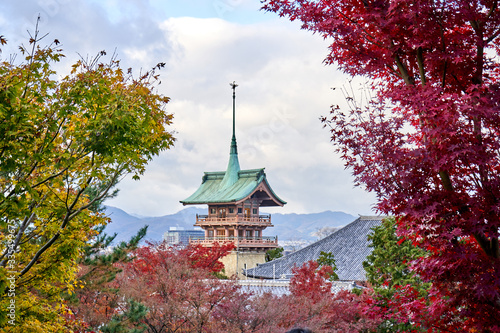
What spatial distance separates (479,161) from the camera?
4668 millimetres

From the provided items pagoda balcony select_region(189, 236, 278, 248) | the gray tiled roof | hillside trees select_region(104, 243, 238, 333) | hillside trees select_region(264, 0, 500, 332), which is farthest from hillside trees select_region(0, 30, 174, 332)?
pagoda balcony select_region(189, 236, 278, 248)

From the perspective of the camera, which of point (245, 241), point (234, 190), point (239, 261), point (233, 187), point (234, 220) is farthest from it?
point (233, 187)

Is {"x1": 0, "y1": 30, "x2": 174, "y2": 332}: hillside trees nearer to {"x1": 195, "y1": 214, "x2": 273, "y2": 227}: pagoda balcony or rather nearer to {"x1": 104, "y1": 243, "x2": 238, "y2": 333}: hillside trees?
{"x1": 104, "y1": 243, "x2": 238, "y2": 333}: hillside trees

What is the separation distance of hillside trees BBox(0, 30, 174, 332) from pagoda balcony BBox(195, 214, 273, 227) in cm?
3181

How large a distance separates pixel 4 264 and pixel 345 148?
13.3 ft

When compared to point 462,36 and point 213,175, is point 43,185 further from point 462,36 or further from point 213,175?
point 213,175

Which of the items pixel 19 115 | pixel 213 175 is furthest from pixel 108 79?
pixel 213 175

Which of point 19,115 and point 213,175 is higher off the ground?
point 213,175

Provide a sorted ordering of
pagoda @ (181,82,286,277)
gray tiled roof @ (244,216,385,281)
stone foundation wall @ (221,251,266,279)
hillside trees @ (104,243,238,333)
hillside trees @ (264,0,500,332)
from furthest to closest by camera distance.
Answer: pagoda @ (181,82,286,277) → stone foundation wall @ (221,251,266,279) → gray tiled roof @ (244,216,385,281) → hillside trees @ (104,243,238,333) → hillside trees @ (264,0,500,332)

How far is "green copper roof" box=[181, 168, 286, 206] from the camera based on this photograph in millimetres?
38875

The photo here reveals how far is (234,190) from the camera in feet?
131

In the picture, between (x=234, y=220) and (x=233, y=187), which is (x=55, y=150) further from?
(x=233, y=187)

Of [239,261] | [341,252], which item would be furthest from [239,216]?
[341,252]

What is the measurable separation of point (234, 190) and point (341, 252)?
1561 cm
